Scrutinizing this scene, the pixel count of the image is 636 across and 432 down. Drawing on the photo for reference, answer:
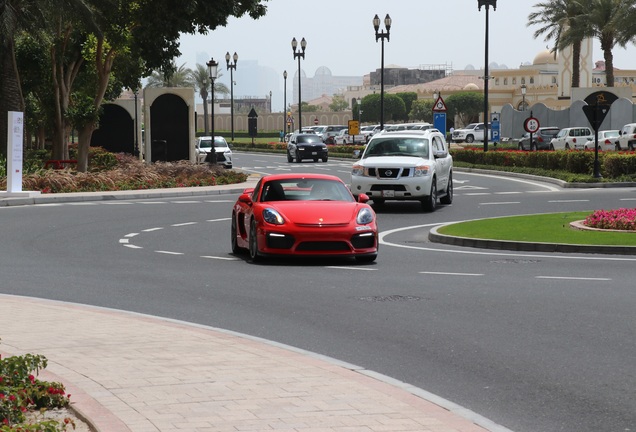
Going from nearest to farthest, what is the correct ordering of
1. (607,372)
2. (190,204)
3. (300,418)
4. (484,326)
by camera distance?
(300,418) < (607,372) < (484,326) < (190,204)

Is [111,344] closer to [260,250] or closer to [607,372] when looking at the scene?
[607,372]

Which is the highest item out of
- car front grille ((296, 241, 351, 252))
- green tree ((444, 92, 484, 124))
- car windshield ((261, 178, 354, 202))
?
green tree ((444, 92, 484, 124))

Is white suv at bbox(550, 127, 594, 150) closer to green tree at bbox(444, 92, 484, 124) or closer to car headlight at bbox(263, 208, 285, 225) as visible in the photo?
car headlight at bbox(263, 208, 285, 225)

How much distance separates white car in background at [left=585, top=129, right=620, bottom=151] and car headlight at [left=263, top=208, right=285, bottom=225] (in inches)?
1796

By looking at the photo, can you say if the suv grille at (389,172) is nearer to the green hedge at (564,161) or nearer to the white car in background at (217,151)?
the green hedge at (564,161)

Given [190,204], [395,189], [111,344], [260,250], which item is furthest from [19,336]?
[190,204]

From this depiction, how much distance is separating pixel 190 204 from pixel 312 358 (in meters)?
22.7

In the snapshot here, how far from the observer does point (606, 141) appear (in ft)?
196

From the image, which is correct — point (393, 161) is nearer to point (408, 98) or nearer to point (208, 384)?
point (208, 384)

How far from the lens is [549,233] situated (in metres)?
20.5

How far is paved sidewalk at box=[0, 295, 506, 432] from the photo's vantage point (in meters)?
6.63

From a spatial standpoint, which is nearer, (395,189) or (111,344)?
(111,344)

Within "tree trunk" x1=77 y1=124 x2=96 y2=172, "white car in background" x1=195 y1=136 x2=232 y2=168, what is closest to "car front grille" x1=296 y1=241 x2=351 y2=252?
"tree trunk" x1=77 y1=124 x2=96 y2=172

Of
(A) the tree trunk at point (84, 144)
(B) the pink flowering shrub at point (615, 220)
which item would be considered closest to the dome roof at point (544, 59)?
(A) the tree trunk at point (84, 144)
